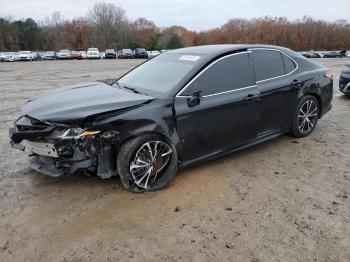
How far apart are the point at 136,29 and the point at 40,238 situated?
95057 millimetres

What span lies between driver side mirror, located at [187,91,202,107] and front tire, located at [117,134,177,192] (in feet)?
1.81

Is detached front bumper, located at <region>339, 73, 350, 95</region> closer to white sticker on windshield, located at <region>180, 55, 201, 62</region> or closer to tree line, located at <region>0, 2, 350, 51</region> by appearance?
white sticker on windshield, located at <region>180, 55, 201, 62</region>

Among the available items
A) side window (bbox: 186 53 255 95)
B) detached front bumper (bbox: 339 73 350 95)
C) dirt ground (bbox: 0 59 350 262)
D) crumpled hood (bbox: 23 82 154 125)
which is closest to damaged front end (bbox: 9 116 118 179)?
crumpled hood (bbox: 23 82 154 125)

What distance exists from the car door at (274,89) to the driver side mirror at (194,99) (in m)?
1.10

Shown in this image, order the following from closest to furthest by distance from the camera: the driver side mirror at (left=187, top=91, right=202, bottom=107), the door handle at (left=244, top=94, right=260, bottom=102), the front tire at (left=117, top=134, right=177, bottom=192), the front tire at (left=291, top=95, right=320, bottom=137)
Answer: the front tire at (left=117, top=134, right=177, bottom=192), the driver side mirror at (left=187, top=91, right=202, bottom=107), the door handle at (left=244, top=94, right=260, bottom=102), the front tire at (left=291, top=95, right=320, bottom=137)

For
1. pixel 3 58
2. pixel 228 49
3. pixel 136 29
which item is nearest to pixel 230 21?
pixel 136 29

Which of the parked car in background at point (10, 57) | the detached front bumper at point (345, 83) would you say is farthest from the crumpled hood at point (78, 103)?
the parked car in background at point (10, 57)

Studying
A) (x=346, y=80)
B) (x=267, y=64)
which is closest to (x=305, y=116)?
(x=267, y=64)

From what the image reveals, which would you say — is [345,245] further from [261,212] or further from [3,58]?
[3,58]

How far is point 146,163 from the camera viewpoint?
12.8 feet

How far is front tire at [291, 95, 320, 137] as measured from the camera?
549 cm

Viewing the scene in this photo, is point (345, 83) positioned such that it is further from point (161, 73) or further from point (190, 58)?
point (161, 73)

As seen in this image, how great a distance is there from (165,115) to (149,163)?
0.59 m

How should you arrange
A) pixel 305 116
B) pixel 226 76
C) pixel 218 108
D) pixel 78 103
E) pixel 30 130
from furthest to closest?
1. pixel 305 116
2. pixel 226 76
3. pixel 218 108
4. pixel 78 103
5. pixel 30 130
